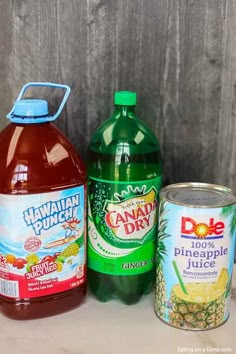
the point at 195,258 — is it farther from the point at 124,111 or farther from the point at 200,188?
the point at 124,111

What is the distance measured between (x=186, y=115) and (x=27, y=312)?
45 cm

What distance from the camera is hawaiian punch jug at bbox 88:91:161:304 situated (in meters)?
0.85

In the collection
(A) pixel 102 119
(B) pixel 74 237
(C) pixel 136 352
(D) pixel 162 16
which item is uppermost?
(D) pixel 162 16

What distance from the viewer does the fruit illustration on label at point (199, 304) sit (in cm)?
80

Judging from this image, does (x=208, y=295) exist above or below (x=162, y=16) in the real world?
below

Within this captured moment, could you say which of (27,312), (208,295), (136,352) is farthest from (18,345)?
(208,295)

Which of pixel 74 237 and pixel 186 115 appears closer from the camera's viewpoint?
pixel 74 237

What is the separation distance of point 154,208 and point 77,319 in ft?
0.73

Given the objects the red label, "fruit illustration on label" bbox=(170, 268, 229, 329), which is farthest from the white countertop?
the red label

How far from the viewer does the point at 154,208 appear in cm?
88

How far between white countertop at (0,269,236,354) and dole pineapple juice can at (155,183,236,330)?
1.0 inches

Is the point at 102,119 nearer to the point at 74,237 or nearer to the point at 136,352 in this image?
the point at 74,237

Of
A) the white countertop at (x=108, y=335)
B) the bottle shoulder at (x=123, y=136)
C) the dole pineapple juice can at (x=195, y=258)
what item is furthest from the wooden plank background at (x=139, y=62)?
the white countertop at (x=108, y=335)

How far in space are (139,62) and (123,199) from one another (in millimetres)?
265
